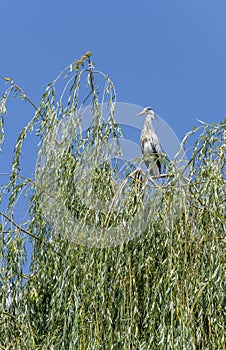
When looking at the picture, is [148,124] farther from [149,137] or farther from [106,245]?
[106,245]

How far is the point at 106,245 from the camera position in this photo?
10.3 feet

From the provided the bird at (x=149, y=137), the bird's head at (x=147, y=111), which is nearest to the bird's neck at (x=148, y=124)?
the bird at (x=149, y=137)

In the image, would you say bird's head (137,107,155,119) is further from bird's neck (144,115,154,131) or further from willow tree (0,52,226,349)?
willow tree (0,52,226,349)

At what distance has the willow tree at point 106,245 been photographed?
2961mm

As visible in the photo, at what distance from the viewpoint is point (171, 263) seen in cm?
302

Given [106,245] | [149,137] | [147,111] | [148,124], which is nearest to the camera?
[106,245]

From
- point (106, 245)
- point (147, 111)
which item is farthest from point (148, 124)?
point (106, 245)

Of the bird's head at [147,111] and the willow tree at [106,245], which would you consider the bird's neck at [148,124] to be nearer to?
the bird's head at [147,111]

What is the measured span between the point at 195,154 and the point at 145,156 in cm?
22

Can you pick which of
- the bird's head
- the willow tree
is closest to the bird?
the bird's head

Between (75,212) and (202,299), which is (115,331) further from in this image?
(75,212)

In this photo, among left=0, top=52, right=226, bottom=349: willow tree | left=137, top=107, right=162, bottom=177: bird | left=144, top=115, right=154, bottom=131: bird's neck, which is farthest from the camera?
left=144, top=115, right=154, bottom=131: bird's neck

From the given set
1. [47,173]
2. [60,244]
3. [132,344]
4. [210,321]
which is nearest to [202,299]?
[210,321]

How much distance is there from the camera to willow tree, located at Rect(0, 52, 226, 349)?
296 centimetres
